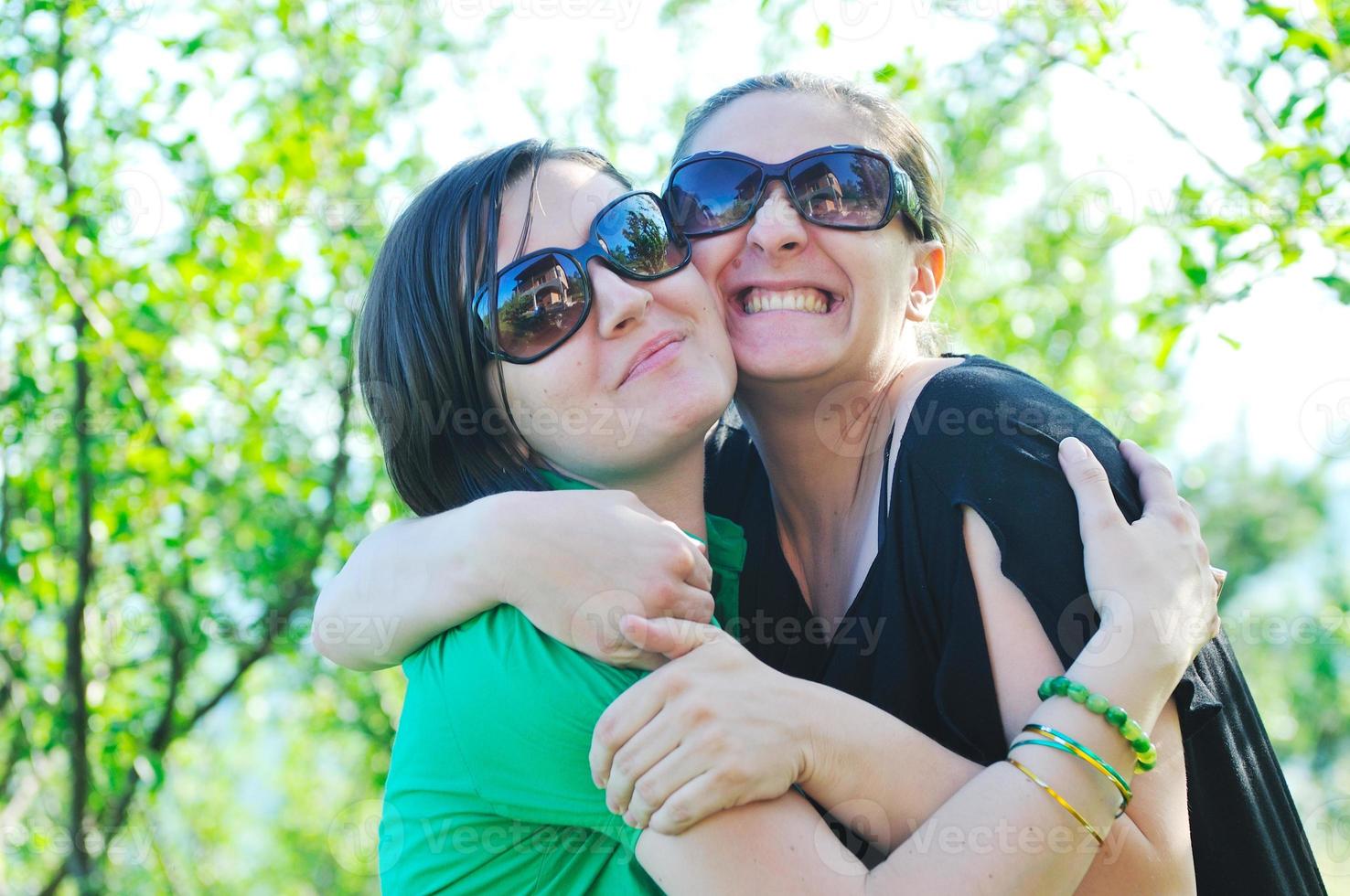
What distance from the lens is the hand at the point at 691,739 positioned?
1.55 m

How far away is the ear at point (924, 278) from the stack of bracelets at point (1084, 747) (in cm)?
109

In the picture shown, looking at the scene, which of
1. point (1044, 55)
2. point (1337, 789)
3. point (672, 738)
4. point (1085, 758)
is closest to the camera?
point (672, 738)

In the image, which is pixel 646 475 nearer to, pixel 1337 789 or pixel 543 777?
pixel 543 777

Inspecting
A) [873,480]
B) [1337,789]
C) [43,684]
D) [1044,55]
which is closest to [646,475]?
[873,480]

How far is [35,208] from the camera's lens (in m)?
4.51

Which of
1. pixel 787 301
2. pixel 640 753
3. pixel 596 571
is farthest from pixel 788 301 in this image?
pixel 640 753

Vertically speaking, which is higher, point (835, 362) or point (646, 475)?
point (835, 362)

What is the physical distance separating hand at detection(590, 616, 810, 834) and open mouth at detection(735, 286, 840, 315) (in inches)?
35.7

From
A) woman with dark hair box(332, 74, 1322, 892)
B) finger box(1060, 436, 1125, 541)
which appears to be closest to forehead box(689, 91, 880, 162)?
woman with dark hair box(332, 74, 1322, 892)

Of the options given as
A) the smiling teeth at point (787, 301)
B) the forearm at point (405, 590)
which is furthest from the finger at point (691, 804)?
the smiling teeth at point (787, 301)

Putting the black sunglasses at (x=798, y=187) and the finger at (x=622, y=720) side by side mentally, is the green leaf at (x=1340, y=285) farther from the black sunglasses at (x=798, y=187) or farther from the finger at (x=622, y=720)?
the finger at (x=622, y=720)

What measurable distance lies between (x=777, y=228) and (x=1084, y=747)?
1.16 metres

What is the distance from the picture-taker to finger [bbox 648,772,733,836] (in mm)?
1538

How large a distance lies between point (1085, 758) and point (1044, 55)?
2.76m
